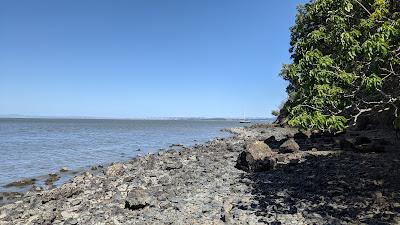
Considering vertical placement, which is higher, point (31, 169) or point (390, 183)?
point (390, 183)

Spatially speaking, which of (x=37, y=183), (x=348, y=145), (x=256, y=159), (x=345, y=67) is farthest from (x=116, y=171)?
(x=345, y=67)

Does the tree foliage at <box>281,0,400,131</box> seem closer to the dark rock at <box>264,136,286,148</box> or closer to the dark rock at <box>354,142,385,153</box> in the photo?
the dark rock at <box>354,142,385,153</box>

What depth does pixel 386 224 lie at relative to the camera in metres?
10.8

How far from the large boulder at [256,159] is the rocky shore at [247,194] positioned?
0.06 meters

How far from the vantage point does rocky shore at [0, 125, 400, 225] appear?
1255 centimetres

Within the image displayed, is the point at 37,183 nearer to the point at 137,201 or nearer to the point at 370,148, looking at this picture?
the point at 137,201

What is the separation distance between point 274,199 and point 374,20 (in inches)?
290

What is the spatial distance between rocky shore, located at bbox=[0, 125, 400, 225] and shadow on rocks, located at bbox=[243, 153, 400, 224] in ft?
0.09

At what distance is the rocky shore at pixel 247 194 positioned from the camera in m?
12.6

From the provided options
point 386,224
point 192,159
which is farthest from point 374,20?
point 192,159

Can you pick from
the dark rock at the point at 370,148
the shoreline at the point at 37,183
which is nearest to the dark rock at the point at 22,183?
the shoreline at the point at 37,183

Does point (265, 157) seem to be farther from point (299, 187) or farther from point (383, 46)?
point (383, 46)

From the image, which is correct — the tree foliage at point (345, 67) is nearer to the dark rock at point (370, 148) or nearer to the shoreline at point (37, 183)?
the dark rock at point (370, 148)

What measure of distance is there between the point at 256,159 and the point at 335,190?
7.22 meters
